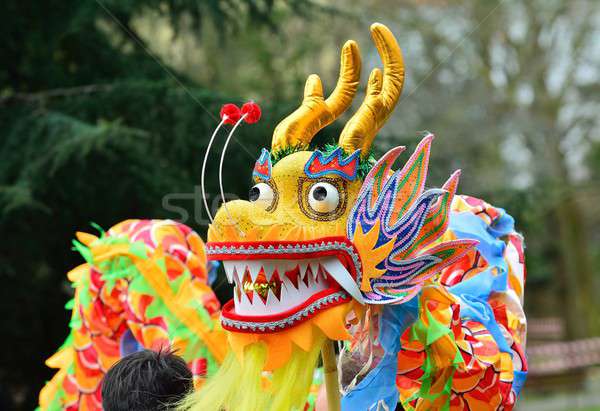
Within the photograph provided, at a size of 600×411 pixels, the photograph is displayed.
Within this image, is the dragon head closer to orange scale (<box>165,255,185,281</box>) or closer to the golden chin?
the golden chin

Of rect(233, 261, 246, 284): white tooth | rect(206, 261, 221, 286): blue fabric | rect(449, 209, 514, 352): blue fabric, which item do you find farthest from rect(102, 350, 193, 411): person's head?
rect(206, 261, 221, 286): blue fabric

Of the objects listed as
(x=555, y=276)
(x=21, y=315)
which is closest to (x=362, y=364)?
(x=21, y=315)

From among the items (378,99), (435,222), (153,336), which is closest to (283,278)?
(435,222)

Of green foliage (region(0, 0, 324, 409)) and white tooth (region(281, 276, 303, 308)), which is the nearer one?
white tooth (region(281, 276, 303, 308))

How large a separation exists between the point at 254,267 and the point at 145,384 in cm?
46

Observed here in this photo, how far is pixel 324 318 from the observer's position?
2.45m

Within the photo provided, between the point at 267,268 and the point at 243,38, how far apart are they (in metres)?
7.85

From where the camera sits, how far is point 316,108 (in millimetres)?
2730

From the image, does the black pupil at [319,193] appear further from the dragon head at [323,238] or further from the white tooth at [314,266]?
the white tooth at [314,266]

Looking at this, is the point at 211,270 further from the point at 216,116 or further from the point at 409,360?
the point at 216,116

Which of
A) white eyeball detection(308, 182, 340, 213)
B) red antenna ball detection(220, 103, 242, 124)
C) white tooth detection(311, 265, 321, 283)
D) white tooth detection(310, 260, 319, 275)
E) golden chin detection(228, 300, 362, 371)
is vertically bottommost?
golden chin detection(228, 300, 362, 371)

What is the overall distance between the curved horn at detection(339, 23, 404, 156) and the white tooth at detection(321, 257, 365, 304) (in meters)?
0.35

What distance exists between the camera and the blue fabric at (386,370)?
2613 millimetres

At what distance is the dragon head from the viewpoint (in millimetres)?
2424
